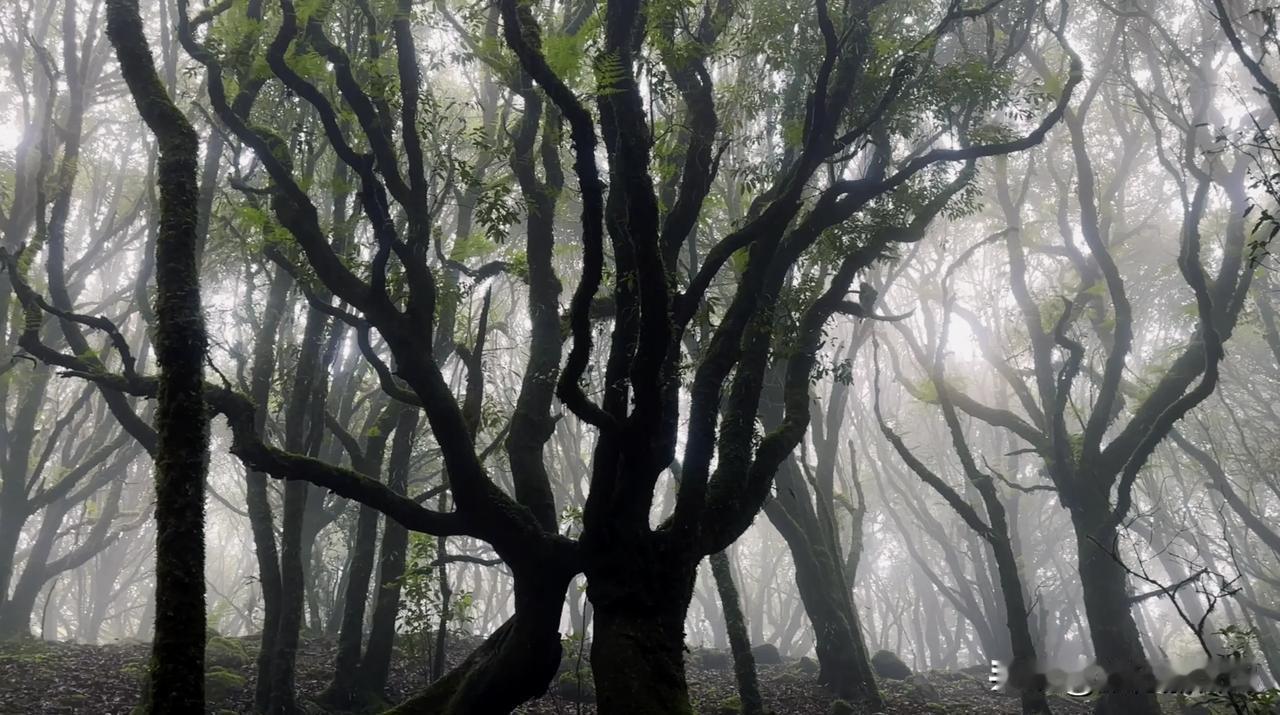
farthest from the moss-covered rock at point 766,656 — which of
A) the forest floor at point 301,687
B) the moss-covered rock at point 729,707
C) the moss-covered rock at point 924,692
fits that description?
the moss-covered rock at point 729,707

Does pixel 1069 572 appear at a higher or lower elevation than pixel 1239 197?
lower

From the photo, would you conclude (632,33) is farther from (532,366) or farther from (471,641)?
(471,641)

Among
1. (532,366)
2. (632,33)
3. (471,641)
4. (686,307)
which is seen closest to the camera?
(632,33)

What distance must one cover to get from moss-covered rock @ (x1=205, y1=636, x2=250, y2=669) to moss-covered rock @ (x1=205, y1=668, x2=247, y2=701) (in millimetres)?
894

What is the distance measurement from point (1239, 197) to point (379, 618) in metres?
16.1

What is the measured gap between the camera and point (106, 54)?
15.5 metres

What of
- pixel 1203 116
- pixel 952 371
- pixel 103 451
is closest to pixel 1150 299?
pixel 952 371

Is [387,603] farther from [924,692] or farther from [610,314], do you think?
[924,692]

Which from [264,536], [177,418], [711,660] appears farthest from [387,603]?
[711,660]

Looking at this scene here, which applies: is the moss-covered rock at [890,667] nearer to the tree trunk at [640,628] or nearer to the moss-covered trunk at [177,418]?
the tree trunk at [640,628]

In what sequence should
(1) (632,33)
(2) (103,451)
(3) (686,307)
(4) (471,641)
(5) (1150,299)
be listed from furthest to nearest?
(5) (1150,299) → (4) (471,641) → (2) (103,451) → (3) (686,307) → (1) (632,33)

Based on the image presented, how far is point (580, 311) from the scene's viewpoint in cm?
525

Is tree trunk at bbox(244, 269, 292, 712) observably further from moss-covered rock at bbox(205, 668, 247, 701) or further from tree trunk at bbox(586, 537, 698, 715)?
tree trunk at bbox(586, 537, 698, 715)

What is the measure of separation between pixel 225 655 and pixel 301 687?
231 centimetres
